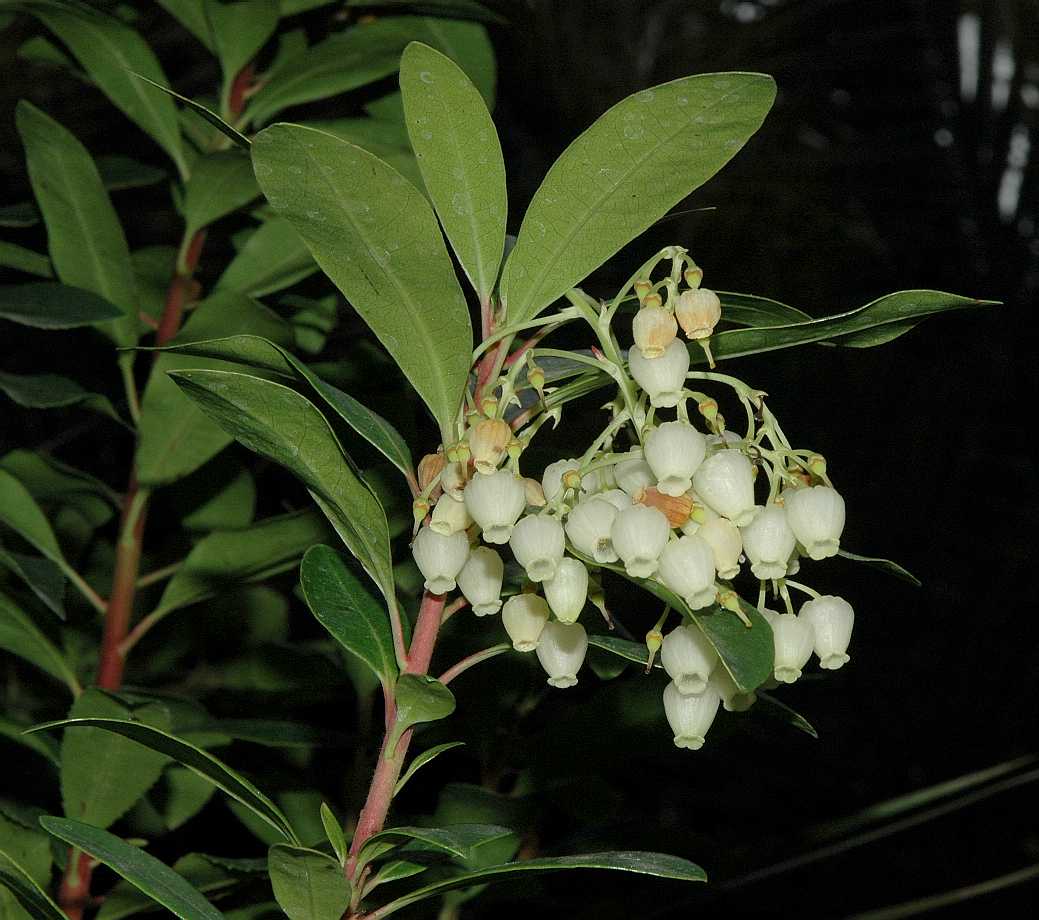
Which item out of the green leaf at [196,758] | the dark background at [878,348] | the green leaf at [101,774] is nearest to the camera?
the green leaf at [196,758]

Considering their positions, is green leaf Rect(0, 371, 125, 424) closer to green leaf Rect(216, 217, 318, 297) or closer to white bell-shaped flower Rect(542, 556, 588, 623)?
green leaf Rect(216, 217, 318, 297)

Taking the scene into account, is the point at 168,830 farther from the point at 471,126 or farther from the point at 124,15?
the point at 124,15

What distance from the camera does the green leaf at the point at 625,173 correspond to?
0.53 meters

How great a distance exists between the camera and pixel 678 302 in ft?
1.77

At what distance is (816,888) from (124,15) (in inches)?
61.4

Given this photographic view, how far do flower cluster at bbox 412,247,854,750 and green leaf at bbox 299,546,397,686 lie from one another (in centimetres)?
6

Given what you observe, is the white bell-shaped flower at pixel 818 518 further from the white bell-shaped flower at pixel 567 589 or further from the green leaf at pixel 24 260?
the green leaf at pixel 24 260

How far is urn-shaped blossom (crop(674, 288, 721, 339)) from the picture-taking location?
537 mm

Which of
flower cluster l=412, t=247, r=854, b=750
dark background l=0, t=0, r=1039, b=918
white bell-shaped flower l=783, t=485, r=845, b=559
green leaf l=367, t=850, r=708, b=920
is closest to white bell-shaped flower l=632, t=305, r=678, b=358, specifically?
flower cluster l=412, t=247, r=854, b=750

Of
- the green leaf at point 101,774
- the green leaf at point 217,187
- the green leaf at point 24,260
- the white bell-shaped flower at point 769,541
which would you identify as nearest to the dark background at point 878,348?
the green leaf at point 24,260

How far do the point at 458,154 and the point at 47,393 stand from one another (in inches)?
18.7

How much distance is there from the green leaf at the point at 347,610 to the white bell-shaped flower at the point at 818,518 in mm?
212

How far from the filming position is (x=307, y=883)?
525 millimetres

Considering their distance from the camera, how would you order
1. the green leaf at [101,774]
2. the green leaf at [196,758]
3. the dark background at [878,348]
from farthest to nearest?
the dark background at [878,348] → the green leaf at [101,774] → the green leaf at [196,758]
